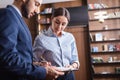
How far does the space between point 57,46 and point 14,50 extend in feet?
2.71

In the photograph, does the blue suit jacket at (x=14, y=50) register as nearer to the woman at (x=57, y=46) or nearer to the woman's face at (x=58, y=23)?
the woman at (x=57, y=46)

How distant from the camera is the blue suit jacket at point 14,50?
3.45 ft

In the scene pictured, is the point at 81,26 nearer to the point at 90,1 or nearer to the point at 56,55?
the point at 90,1

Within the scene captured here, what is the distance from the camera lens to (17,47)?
3.79 ft

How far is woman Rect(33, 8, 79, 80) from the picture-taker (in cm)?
184

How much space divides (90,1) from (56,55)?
15.0ft

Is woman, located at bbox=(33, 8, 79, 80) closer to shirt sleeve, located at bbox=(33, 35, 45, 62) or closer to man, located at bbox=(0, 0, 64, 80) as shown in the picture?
shirt sleeve, located at bbox=(33, 35, 45, 62)

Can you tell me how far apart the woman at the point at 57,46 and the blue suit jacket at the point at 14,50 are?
2.16ft

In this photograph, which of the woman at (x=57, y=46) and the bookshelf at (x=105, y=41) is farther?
the bookshelf at (x=105, y=41)

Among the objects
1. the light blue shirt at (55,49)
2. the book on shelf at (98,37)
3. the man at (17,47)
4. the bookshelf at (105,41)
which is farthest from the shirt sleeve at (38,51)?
the book on shelf at (98,37)

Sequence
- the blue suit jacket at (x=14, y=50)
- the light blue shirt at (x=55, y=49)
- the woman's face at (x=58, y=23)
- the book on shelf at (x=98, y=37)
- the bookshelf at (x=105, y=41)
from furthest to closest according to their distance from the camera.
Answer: the book on shelf at (x=98, y=37) < the bookshelf at (x=105, y=41) < the woman's face at (x=58, y=23) < the light blue shirt at (x=55, y=49) < the blue suit jacket at (x=14, y=50)

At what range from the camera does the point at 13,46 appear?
1.07 m

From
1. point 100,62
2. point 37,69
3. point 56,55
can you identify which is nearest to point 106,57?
point 100,62

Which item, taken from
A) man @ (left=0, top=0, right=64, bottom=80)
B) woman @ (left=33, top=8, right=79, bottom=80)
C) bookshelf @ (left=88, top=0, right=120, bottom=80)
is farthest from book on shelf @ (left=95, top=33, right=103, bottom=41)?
man @ (left=0, top=0, right=64, bottom=80)
